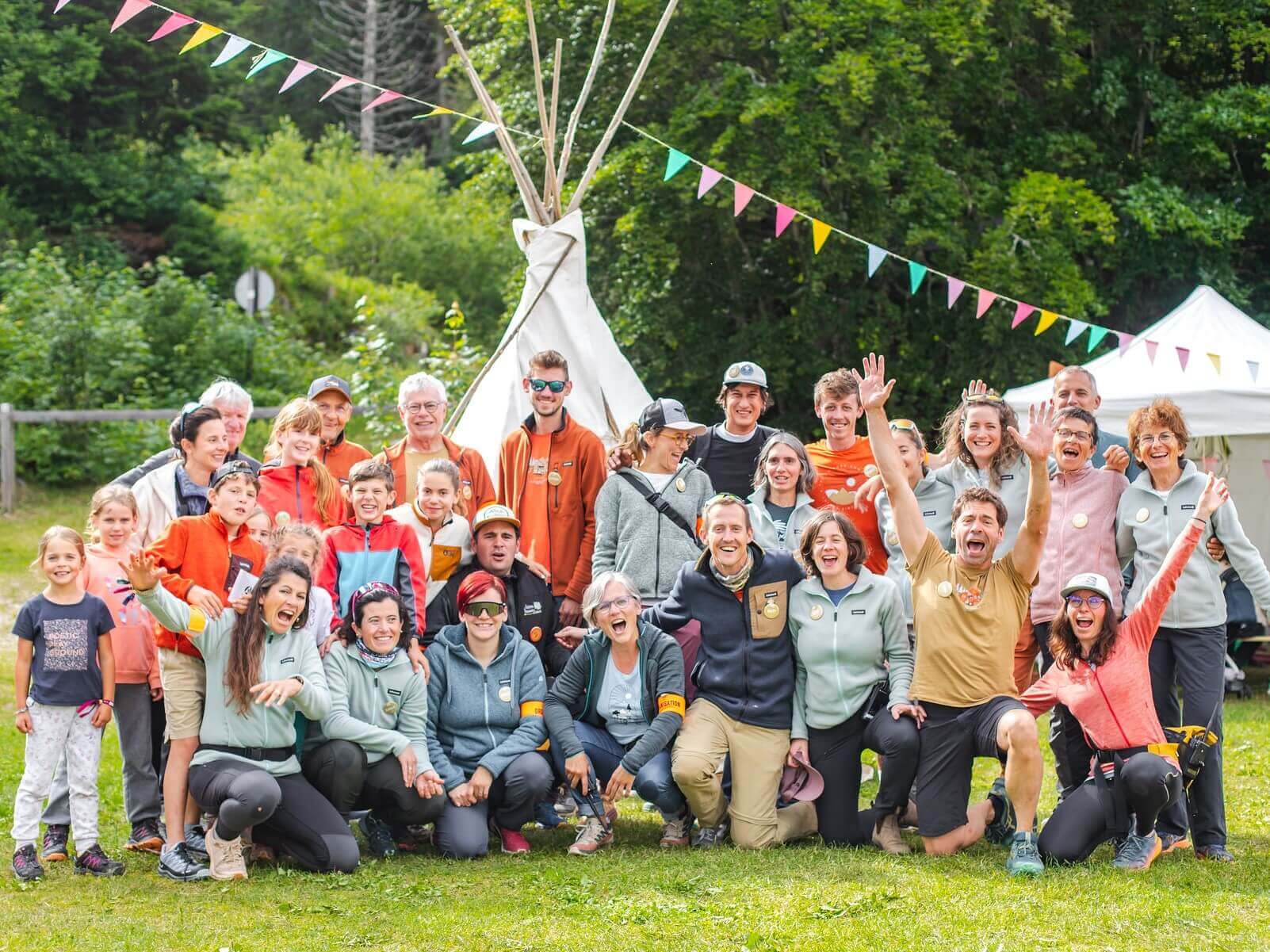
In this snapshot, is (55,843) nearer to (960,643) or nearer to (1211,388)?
(960,643)

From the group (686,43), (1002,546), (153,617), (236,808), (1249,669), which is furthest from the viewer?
(686,43)

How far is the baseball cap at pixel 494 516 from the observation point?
5742mm

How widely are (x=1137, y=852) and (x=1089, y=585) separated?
0.95 m

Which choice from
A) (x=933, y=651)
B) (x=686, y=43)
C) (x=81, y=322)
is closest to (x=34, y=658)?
(x=933, y=651)

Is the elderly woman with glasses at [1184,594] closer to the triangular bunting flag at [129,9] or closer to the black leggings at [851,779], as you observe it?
the black leggings at [851,779]

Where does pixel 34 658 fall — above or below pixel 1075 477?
below

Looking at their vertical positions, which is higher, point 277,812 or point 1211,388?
point 1211,388

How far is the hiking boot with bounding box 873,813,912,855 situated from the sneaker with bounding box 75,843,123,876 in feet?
9.07

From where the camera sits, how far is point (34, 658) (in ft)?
16.8

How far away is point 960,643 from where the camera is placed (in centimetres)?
531

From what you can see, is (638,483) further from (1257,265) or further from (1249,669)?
(1257,265)

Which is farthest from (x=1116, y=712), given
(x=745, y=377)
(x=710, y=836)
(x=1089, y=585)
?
(x=745, y=377)

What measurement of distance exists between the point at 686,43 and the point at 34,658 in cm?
999

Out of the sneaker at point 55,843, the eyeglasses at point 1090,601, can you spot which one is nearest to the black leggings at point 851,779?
the eyeglasses at point 1090,601
